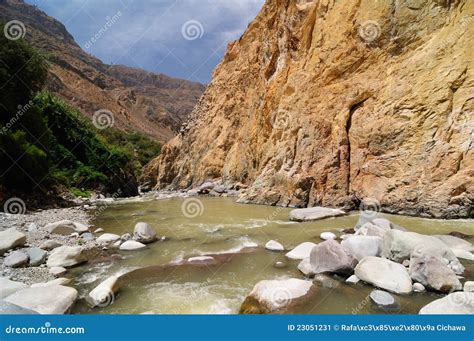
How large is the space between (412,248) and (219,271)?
365cm

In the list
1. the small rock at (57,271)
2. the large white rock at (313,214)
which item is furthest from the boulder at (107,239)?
the large white rock at (313,214)

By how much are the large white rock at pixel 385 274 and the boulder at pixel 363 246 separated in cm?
55

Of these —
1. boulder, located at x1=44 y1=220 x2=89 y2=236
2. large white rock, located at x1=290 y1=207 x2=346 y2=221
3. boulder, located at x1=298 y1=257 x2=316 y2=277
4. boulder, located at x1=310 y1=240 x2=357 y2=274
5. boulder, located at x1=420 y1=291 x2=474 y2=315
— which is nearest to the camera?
boulder, located at x1=420 y1=291 x2=474 y2=315

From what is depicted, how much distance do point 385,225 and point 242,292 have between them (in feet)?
16.5

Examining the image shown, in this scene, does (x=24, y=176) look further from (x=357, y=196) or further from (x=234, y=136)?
(x=234, y=136)

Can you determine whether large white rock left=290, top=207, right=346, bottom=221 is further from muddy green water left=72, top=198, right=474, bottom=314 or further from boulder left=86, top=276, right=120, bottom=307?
boulder left=86, top=276, right=120, bottom=307

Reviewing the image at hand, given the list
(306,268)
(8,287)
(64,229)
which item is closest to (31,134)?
(64,229)

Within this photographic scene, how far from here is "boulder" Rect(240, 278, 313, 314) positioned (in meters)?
4.66

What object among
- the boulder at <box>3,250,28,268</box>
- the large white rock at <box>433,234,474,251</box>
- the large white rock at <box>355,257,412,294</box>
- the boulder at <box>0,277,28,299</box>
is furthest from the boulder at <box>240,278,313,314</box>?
the boulder at <box>3,250,28,268</box>

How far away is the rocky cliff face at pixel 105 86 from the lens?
8656cm

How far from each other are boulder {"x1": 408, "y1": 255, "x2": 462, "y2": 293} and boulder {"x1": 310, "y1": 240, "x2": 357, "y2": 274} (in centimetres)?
100

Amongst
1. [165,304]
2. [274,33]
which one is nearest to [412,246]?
[165,304]

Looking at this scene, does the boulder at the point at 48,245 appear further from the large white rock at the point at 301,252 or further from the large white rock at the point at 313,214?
the large white rock at the point at 313,214

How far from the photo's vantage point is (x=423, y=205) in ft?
38.3
